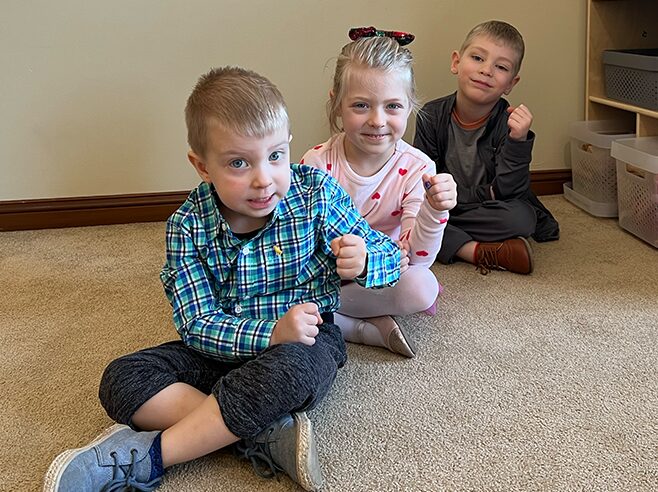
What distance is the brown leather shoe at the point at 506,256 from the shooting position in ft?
5.01

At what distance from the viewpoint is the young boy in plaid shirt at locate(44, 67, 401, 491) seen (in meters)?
0.91

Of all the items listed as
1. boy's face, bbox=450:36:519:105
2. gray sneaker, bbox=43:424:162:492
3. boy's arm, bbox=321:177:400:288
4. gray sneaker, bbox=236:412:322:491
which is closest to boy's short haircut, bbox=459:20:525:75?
boy's face, bbox=450:36:519:105

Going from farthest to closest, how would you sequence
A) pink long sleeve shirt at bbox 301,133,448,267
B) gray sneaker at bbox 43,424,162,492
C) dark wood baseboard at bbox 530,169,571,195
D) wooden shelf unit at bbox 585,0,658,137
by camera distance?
dark wood baseboard at bbox 530,169,571,195, wooden shelf unit at bbox 585,0,658,137, pink long sleeve shirt at bbox 301,133,448,267, gray sneaker at bbox 43,424,162,492

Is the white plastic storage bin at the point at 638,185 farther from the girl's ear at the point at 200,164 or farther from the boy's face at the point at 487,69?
the girl's ear at the point at 200,164

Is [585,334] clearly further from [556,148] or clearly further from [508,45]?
[556,148]

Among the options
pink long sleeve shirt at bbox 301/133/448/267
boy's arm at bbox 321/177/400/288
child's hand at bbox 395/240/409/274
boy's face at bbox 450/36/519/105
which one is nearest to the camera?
boy's arm at bbox 321/177/400/288

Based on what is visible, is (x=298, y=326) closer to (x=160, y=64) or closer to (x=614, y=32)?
(x=160, y=64)

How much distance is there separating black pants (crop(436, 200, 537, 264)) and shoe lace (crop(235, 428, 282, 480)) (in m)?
0.80

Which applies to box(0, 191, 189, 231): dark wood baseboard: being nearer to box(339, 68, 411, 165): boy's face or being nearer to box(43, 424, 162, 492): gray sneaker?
box(339, 68, 411, 165): boy's face

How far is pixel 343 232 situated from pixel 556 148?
1.15 meters

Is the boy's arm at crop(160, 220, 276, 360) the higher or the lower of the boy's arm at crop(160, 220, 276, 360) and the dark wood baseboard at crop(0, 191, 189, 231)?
the higher

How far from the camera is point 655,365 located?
1133 millimetres

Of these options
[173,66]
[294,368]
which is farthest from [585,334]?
[173,66]

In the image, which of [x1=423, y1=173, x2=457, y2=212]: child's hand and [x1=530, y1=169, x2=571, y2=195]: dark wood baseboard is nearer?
[x1=423, y1=173, x2=457, y2=212]: child's hand
